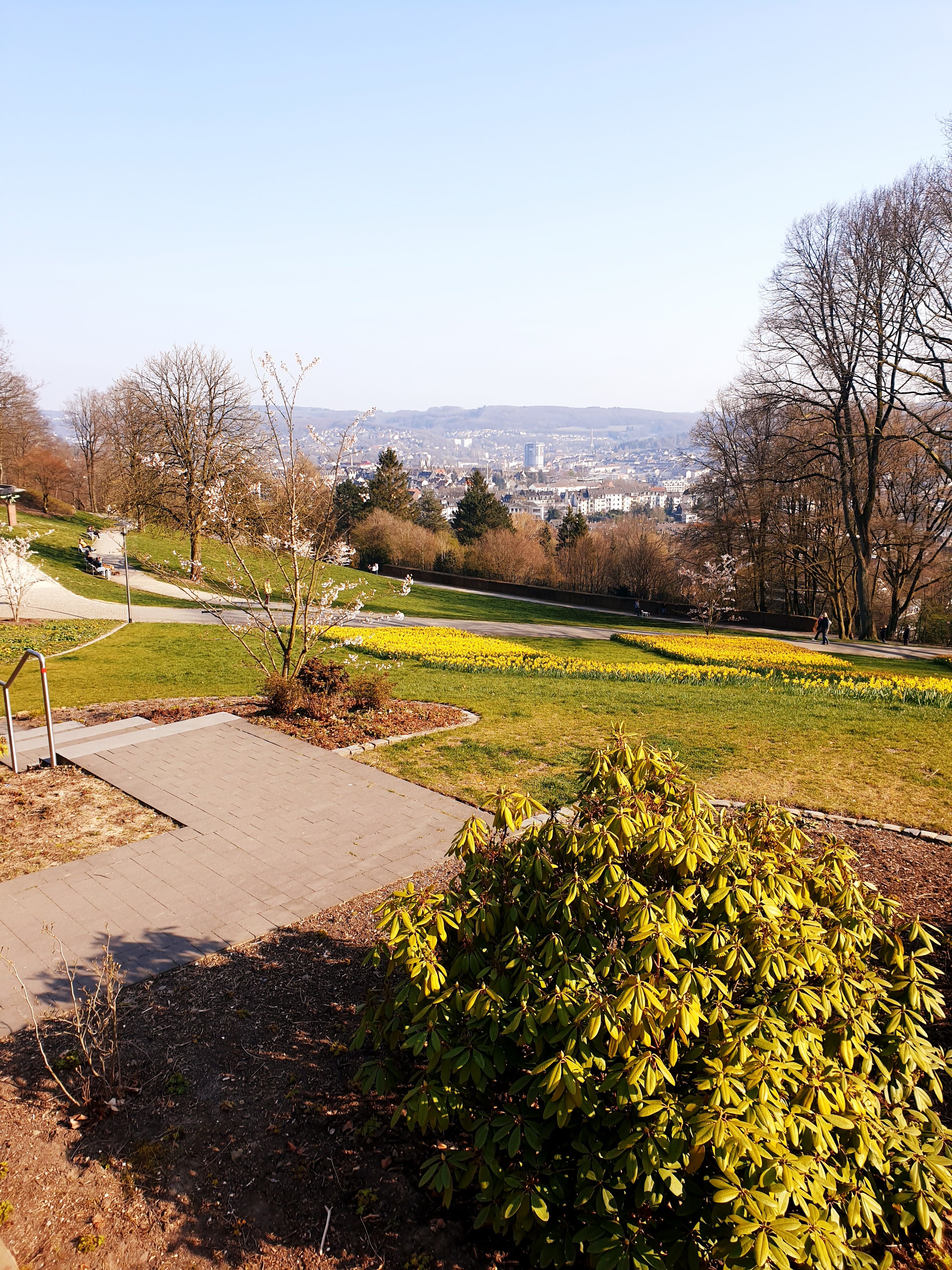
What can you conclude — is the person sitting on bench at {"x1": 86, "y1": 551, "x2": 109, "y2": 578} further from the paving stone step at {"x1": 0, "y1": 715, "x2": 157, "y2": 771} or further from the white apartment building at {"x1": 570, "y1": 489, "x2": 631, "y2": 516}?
the white apartment building at {"x1": 570, "y1": 489, "x2": 631, "y2": 516}

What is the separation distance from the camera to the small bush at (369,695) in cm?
998

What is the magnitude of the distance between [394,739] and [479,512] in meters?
45.2

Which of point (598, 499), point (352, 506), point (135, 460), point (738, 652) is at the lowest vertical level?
point (738, 652)

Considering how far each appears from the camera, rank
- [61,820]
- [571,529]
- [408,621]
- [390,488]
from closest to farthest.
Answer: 1. [61,820]
2. [408,621]
3. [571,529]
4. [390,488]

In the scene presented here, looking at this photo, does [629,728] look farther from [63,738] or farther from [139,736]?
[63,738]

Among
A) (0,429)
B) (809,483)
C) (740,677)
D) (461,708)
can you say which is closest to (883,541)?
Answer: (809,483)

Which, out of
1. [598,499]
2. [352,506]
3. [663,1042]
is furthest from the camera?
[598,499]

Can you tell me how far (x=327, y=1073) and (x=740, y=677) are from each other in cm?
1355

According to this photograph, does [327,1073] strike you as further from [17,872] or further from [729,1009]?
[17,872]

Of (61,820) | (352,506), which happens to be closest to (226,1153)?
(61,820)

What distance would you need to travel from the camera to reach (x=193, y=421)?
106 feet

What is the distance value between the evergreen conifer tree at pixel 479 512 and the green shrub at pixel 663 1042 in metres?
49.8

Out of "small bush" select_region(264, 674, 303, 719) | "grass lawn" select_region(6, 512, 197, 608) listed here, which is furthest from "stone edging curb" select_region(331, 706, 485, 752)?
"grass lawn" select_region(6, 512, 197, 608)

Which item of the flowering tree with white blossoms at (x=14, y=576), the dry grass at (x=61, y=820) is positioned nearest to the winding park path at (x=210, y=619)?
the flowering tree with white blossoms at (x=14, y=576)
